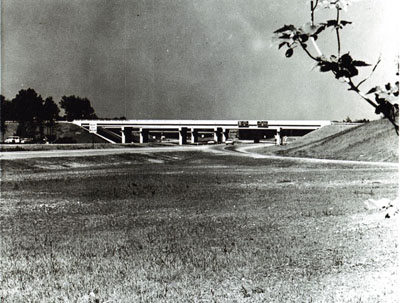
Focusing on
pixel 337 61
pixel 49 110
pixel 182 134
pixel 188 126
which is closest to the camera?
pixel 337 61

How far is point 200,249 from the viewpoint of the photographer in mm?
10164

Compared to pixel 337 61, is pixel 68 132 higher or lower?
higher

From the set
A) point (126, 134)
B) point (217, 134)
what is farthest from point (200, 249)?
point (217, 134)

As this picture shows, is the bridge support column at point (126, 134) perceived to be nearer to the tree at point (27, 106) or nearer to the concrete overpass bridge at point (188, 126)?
the concrete overpass bridge at point (188, 126)

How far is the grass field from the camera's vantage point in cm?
761

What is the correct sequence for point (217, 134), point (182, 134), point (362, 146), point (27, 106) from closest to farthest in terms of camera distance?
1. point (362, 146)
2. point (27, 106)
3. point (182, 134)
4. point (217, 134)

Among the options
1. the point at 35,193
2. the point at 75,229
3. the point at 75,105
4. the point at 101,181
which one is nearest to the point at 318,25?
the point at 75,229

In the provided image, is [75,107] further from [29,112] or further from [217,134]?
[29,112]

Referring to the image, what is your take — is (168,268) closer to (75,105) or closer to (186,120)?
(186,120)

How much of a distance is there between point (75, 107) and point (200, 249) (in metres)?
157

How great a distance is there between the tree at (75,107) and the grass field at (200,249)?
145797 mm

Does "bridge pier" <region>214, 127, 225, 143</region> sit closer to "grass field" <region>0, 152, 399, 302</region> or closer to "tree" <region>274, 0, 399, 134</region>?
"grass field" <region>0, 152, 399, 302</region>

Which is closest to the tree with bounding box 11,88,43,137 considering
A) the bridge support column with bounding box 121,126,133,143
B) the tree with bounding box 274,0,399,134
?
the bridge support column with bounding box 121,126,133,143

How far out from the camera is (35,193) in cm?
2125
